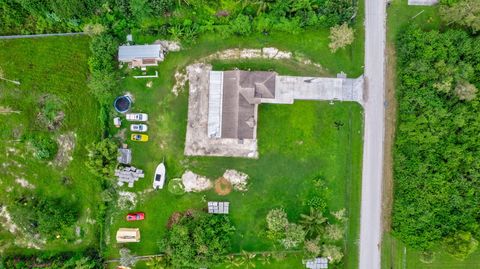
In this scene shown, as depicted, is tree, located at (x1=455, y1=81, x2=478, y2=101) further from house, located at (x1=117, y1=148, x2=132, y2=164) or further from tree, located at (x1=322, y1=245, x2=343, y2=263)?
house, located at (x1=117, y1=148, x2=132, y2=164)

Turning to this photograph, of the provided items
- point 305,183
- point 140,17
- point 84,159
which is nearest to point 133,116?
point 84,159

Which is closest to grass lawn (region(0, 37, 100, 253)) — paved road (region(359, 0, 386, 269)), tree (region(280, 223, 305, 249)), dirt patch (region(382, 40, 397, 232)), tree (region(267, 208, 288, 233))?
tree (region(267, 208, 288, 233))

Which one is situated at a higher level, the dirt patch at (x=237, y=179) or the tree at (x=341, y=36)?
the tree at (x=341, y=36)

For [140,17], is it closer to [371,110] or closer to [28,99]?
[28,99]

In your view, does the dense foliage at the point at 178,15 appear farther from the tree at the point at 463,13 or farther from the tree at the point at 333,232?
the tree at the point at 333,232

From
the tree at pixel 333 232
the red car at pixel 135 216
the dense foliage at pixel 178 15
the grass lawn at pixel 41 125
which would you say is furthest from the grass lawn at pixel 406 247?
the grass lawn at pixel 41 125

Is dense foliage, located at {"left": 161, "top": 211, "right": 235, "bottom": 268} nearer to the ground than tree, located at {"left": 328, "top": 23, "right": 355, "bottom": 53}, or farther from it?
nearer to the ground

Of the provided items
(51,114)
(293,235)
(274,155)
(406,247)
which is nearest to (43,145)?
(51,114)
